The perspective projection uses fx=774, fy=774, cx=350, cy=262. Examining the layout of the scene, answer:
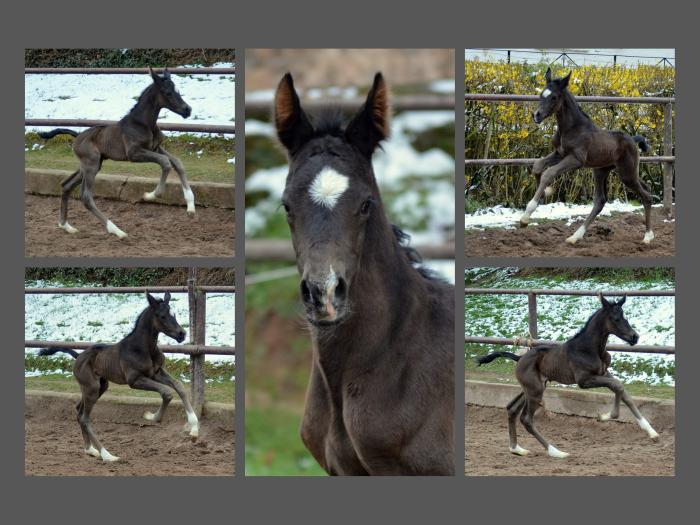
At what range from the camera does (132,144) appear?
431 cm

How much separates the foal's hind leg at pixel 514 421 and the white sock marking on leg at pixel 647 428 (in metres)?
0.64

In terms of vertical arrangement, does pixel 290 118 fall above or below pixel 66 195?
above

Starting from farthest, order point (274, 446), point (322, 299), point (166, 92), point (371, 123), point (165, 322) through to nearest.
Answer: point (274, 446) → point (165, 322) → point (166, 92) → point (371, 123) → point (322, 299)

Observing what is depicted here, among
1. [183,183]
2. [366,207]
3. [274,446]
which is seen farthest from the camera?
[274,446]

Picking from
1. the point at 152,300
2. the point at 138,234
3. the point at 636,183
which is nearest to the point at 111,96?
the point at 138,234

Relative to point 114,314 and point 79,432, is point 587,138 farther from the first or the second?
point 79,432

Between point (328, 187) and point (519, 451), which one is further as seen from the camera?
point (519, 451)

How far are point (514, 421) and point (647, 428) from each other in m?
0.72

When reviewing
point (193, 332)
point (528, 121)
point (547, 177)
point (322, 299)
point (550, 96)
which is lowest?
point (193, 332)

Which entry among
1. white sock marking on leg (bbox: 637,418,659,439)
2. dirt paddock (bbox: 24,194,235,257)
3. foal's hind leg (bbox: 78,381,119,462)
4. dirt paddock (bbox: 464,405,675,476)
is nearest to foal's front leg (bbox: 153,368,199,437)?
foal's hind leg (bbox: 78,381,119,462)

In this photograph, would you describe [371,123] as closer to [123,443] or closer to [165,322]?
[165,322]

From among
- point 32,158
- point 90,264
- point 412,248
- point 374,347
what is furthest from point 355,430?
point 32,158

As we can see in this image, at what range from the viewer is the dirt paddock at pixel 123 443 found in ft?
14.6

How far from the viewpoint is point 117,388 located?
4.49 meters
